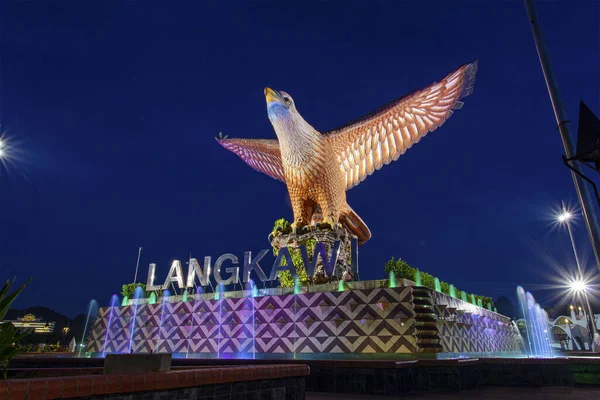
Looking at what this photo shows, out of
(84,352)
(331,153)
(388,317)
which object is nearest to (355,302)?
(388,317)

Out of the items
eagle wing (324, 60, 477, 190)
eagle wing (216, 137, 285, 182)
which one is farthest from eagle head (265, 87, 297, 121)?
eagle wing (216, 137, 285, 182)

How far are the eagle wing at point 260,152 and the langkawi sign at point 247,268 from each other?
6.36m

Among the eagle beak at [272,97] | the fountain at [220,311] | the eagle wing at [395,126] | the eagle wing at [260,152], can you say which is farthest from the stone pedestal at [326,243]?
the eagle beak at [272,97]

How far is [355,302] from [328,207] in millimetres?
4933

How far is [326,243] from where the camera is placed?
53.0 ft

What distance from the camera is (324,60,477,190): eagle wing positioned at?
52.6 feet

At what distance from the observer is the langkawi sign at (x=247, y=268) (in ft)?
50.8

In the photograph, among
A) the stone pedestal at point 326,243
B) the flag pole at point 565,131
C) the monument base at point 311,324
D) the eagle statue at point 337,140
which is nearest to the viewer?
the flag pole at point 565,131

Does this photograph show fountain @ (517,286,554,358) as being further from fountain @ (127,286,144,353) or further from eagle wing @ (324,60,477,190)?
fountain @ (127,286,144,353)

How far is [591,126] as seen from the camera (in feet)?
13.2

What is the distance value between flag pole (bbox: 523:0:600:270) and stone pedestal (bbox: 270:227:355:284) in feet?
35.4

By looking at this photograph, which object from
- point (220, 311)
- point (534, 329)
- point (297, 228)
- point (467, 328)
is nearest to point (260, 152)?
point (297, 228)

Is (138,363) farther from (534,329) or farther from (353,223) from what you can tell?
(534,329)

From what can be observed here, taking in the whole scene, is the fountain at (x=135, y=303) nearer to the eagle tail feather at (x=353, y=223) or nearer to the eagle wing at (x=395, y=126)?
the eagle tail feather at (x=353, y=223)
